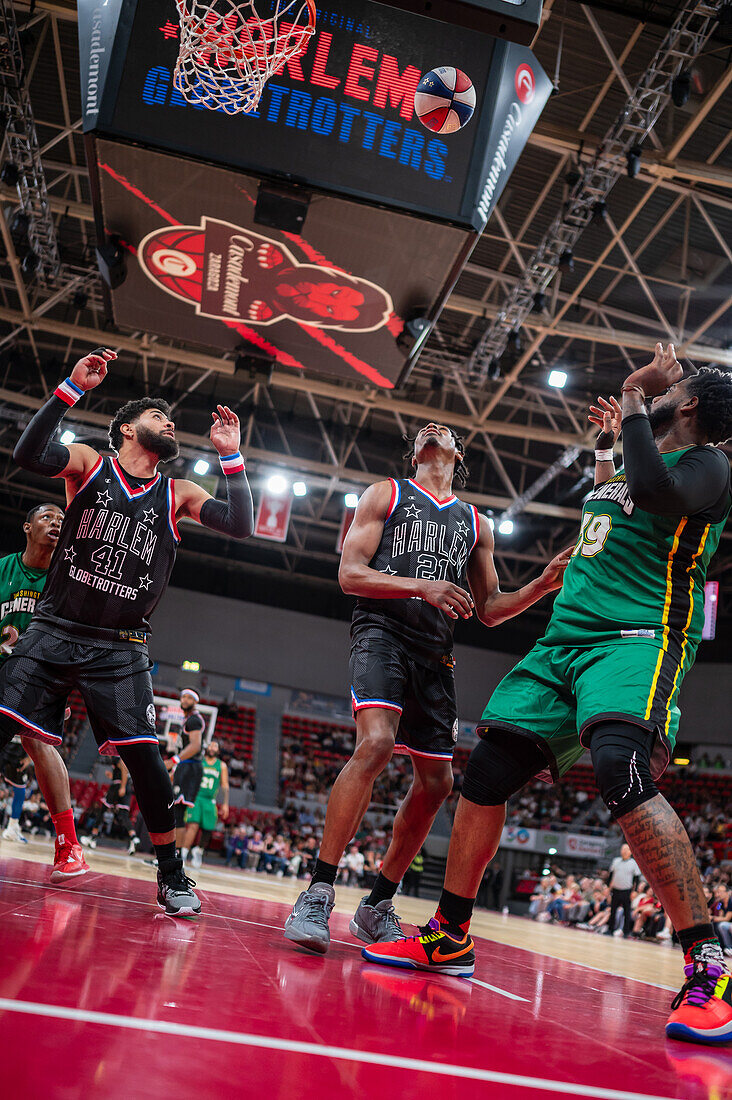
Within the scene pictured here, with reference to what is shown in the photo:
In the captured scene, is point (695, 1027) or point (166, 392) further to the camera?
point (166, 392)

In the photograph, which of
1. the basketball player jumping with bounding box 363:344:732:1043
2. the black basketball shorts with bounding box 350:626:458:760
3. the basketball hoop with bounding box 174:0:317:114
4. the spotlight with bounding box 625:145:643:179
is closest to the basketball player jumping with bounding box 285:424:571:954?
the black basketball shorts with bounding box 350:626:458:760

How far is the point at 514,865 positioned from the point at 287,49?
22.6m

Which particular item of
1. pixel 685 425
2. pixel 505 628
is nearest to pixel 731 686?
pixel 505 628

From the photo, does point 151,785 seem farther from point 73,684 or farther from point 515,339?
point 515,339

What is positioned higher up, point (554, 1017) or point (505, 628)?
point (505, 628)

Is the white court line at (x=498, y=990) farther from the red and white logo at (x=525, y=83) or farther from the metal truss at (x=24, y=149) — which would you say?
the metal truss at (x=24, y=149)

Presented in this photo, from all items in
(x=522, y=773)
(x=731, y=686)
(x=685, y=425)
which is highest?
(x=731, y=686)

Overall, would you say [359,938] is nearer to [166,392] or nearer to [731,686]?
[166,392]

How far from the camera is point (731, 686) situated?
26281mm

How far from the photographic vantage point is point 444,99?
5.22 meters

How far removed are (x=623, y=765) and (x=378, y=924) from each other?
142cm

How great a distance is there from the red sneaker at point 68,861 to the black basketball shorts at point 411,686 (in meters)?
1.51

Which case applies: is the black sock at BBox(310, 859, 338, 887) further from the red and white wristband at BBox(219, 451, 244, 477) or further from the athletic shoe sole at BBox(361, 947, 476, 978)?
the red and white wristband at BBox(219, 451, 244, 477)

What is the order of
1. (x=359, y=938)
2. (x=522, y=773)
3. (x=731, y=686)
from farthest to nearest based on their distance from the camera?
(x=731, y=686), (x=359, y=938), (x=522, y=773)
